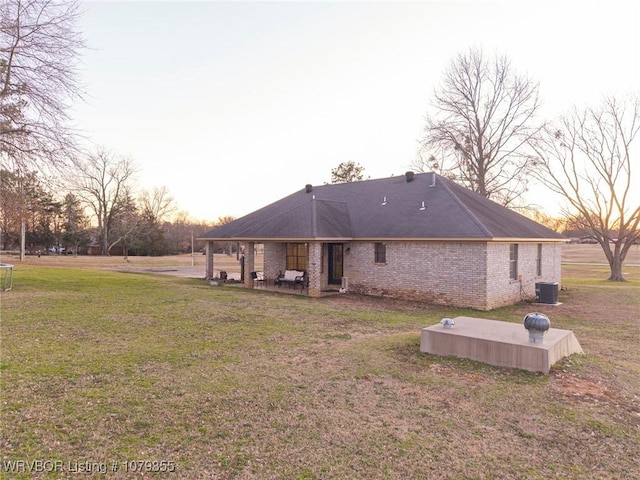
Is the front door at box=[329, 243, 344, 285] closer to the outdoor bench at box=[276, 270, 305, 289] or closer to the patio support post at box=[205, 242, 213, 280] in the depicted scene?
the outdoor bench at box=[276, 270, 305, 289]

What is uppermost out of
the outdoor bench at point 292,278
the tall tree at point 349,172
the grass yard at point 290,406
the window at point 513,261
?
the tall tree at point 349,172

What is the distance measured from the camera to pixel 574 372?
644 cm

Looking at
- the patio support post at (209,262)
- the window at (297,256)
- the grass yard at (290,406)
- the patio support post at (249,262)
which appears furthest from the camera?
the patio support post at (209,262)

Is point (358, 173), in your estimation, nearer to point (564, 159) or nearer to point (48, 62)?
point (564, 159)

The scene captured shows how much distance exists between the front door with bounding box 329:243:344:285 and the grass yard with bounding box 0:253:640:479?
852cm

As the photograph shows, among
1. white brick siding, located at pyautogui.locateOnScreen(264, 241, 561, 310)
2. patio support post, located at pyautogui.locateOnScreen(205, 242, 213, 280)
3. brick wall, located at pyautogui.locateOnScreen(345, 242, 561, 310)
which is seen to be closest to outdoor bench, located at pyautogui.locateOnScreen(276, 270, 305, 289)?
white brick siding, located at pyautogui.locateOnScreen(264, 241, 561, 310)

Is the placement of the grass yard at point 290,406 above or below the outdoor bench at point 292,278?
below

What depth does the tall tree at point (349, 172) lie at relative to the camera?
4725 centimetres

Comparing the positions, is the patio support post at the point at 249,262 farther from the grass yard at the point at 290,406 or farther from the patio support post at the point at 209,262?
the grass yard at the point at 290,406

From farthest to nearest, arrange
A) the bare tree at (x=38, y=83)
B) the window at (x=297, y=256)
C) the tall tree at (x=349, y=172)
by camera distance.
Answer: the tall tree at (x=349, y=172) → the window at (x=297, y=256) → the bare tree at (x=38, y=83)

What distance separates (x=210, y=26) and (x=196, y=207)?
64.3m

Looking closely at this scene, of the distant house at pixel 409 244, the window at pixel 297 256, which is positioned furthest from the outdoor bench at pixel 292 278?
the window at pixel 297 256

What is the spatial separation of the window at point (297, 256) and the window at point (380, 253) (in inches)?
159

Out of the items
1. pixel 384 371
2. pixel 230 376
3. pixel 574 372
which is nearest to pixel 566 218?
pixel 574 372
